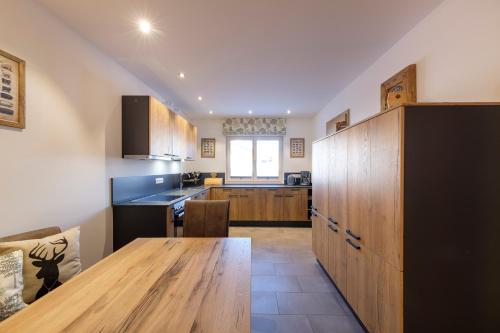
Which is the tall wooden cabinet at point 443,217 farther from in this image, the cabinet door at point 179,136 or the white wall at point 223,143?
the white wall at point 223,143

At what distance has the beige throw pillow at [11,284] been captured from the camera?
116cm

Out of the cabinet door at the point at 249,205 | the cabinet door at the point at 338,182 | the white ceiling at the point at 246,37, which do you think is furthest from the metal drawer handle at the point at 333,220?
the cabinet door at the point at 249,205

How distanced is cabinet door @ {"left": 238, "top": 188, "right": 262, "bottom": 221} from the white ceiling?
245 centimetres

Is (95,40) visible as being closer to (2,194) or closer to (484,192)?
(2,194)

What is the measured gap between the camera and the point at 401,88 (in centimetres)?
220

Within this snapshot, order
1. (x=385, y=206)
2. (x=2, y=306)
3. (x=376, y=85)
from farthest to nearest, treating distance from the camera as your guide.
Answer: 1. (x=376, y=85)
2. (x=385, y=206)
3. (x=2, y=306)

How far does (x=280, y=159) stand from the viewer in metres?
5.90

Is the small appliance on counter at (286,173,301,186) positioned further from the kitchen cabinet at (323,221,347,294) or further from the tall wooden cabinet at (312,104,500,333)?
the tall wooden cabinet at (312,104,500,333)

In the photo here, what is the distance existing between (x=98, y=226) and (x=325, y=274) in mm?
2679

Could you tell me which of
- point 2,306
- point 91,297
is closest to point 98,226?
point 2,306

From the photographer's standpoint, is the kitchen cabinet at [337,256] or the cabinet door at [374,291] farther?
the kitchen cabinet at [337,256]

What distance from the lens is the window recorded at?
5.91 m

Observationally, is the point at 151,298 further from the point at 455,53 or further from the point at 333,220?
the point at 455,53

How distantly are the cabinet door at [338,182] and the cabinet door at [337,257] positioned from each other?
0.36ft
